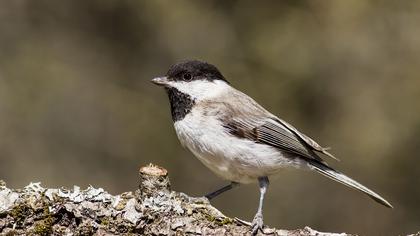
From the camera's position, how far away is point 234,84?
867 cm

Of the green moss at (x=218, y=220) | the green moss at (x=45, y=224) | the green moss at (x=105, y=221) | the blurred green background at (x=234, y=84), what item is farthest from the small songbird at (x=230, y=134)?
the blurred green background at (x=234, y=84)

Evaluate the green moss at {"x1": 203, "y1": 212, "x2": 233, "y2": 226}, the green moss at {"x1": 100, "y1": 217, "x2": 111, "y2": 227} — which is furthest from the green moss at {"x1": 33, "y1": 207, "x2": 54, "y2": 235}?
the green moss at {"x1": 203, "y1": 212, "x2": 233, "y2": 226}

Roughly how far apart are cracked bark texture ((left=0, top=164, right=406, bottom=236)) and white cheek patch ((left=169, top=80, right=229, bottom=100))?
1253mm

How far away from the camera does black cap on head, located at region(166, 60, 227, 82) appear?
17.1 ft

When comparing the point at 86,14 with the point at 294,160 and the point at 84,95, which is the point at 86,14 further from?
the point at 294,160

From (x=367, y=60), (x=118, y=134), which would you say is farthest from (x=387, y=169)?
(x=118, y=134)

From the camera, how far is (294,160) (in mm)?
5223

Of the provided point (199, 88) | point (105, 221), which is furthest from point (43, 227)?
point (199, 88)

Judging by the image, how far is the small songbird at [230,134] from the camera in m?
4.92

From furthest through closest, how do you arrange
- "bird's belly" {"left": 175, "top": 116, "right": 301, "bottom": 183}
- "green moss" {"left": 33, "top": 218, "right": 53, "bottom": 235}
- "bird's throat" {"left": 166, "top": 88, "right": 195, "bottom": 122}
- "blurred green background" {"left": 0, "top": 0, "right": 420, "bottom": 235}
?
"blurred green background" {"left": 0, "top": 0, "right": 420, "bottom": 235}, "bird's throat" {"left": 166, "top": 88, "right": 195, "bottom": 122}, "bird's belly" {"left": 175, "top": 116, "right": 301, "bottom": 183}, "green moss" {"left": 33, "top": 218, "right": 53, "bottom": 235}

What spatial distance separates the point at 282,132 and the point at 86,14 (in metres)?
4.45

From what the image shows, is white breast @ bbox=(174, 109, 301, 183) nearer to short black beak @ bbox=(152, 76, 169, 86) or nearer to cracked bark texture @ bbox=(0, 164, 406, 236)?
short black beak @ bbox=(152, 76, 169, 86)

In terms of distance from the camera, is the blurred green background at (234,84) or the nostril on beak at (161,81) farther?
the blurred green background at (234,84)

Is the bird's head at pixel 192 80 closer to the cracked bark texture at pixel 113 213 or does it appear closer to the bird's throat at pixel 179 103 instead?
the bird's throat at pixel 179 103
